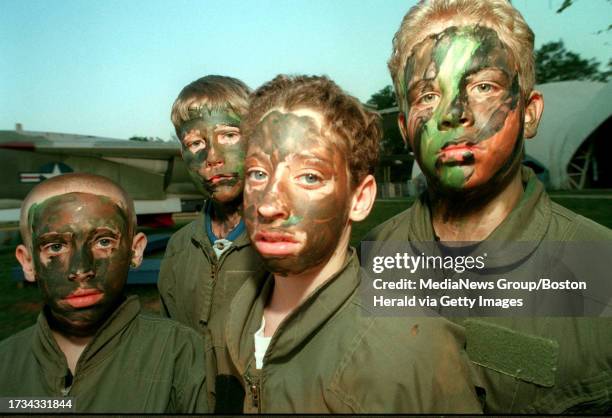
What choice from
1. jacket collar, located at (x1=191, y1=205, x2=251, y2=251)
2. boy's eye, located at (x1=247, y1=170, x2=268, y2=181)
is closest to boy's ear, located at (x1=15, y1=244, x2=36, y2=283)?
jacket collar, located at (x1=191, y1=205, x2=251, y2=251)

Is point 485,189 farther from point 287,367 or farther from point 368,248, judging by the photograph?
point 287,367

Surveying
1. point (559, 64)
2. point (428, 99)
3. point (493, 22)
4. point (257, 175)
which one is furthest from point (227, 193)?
point (559, 64)

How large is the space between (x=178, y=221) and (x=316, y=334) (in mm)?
900

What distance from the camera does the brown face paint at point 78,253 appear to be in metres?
1.35

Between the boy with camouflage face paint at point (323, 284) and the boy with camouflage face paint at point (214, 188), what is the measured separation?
26 cm

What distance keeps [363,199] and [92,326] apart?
35.1 inches

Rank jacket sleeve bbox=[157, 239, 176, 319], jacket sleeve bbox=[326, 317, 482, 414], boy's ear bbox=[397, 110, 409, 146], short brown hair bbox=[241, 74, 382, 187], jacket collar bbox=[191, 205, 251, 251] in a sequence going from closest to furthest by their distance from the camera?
jacket sleeve bbox=[326, 317, 482, 414]
short brown hair bbox=[241, 74, 382, 187]
boy's ear bbox=[397, 110, 409, 146]
jacket collar bbox=[191, 205, 251, 251]
jacket sleeve bbox=[157, 239, 176, 319]

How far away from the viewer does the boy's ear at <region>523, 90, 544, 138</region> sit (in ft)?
4.19

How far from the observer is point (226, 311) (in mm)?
1467

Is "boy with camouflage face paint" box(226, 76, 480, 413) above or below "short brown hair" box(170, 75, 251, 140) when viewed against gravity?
below

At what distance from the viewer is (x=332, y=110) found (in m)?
1.20

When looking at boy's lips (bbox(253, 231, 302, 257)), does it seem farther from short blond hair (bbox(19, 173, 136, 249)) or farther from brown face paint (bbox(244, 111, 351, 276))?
short blond hair (bbox(19, 173, 136, 249))

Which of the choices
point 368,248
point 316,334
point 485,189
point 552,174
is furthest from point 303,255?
point 552,174

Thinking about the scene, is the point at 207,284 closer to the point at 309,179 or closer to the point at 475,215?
the point at 309,179
